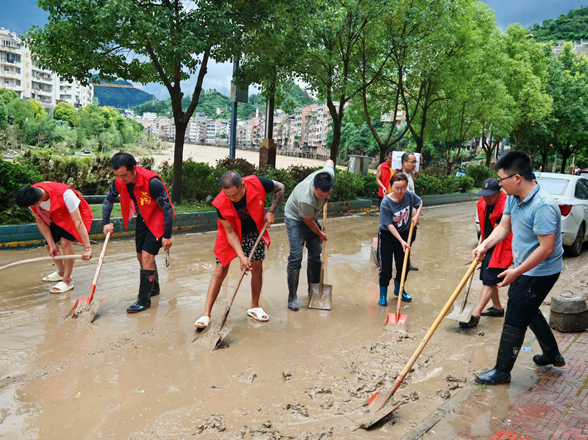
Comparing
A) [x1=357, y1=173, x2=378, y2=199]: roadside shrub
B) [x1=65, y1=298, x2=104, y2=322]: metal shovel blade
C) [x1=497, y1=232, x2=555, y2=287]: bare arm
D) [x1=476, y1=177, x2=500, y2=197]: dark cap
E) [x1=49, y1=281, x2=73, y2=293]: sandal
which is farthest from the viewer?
[x1=357, y1=173, x2=378, y2=199]: roadside shrub

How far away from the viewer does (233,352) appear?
4.17 metres

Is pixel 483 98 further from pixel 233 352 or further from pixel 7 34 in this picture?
pixel 7 34

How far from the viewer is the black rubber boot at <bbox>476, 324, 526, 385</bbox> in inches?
139

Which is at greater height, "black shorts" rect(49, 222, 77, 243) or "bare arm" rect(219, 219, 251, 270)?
"bare arm" rect(219, 219, 251, 270)

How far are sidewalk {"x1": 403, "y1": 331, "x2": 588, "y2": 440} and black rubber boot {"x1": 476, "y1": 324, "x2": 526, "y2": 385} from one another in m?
0.07

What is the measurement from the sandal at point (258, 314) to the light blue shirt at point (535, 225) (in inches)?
103

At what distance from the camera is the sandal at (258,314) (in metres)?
4.95

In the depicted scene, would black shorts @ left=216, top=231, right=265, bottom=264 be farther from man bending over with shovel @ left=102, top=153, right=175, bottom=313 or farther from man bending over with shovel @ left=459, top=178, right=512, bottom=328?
man bending over with shovel @ left=459, top=178, right=512, bottom=328

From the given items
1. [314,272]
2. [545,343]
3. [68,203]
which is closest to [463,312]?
[545,343]

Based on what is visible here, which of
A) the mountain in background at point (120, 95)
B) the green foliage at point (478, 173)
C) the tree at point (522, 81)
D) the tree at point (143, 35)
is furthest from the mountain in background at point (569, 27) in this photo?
the tree at point (143, 35)

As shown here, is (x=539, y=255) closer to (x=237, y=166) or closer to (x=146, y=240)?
(x=146, y=240)

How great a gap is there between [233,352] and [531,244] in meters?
2.69

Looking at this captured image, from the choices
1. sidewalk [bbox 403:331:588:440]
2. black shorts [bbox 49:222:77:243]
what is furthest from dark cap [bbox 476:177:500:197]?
black shorts [bbox 49:222:77:243]

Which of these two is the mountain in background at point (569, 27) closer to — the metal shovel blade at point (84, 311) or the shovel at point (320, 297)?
the shovel at point (320, 297)
